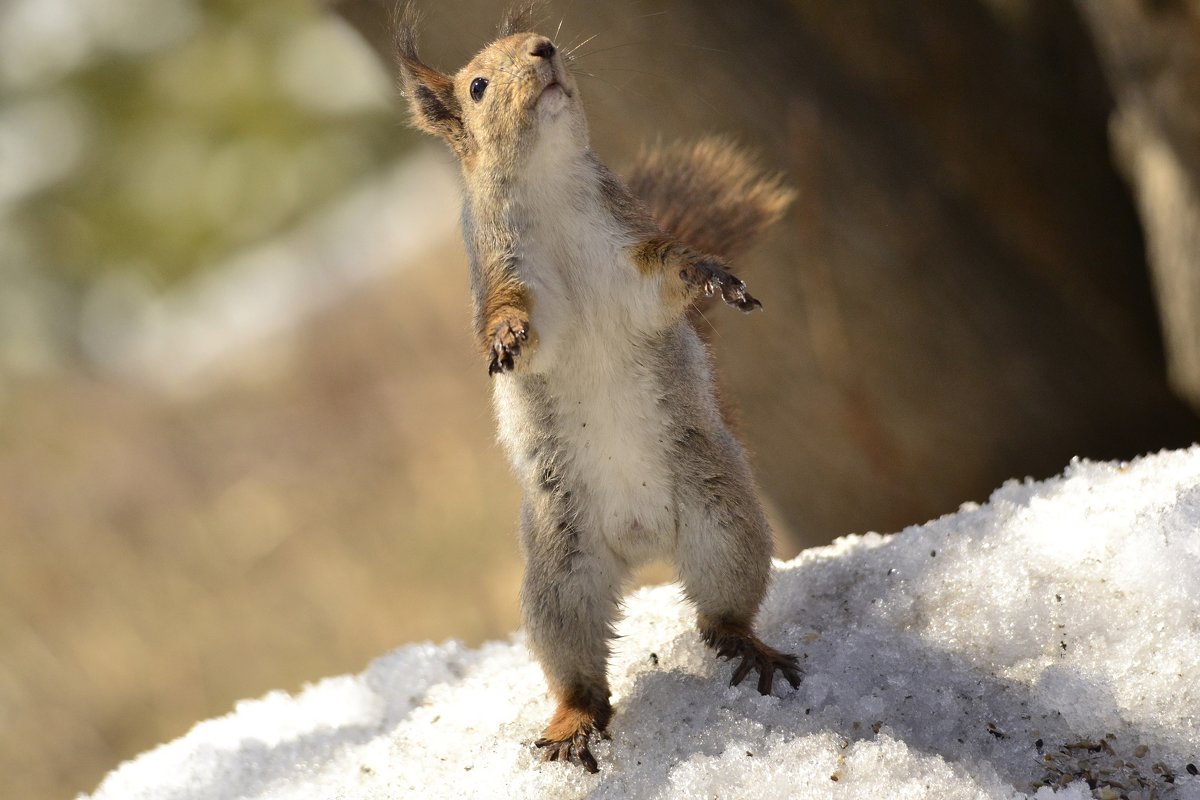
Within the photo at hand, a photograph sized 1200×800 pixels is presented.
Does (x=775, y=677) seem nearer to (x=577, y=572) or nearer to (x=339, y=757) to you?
(x=577, y=572)

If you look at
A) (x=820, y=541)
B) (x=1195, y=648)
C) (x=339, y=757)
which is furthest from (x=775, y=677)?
(x=820, y=541)

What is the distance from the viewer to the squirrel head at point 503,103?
1796 millimetres

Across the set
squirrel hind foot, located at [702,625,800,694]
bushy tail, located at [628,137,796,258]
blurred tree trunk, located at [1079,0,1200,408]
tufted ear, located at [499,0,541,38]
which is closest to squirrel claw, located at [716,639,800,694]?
squirrel hind foot, located at [702,625,800,694]

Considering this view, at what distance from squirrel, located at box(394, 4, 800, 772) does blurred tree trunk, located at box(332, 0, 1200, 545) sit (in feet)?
4.52

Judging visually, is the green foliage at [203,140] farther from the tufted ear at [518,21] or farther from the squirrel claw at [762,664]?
the squirrel claw at [762,664]

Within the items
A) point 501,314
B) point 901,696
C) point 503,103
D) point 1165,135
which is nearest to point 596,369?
point 501,314

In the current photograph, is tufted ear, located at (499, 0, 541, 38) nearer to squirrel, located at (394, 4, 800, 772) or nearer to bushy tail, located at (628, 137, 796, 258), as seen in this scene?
squirrel, located at (394, 4, 800, 772)

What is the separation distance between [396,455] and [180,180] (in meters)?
1.83

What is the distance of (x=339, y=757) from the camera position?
216 cm

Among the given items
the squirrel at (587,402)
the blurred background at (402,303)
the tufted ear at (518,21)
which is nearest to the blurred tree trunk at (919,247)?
the blurred background at (402,303)

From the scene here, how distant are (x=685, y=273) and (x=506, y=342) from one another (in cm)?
30

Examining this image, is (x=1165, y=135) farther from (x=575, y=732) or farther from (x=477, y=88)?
(x=575, y=732)

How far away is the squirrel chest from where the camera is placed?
5.89 feet

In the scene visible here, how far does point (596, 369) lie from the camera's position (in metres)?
1.80
